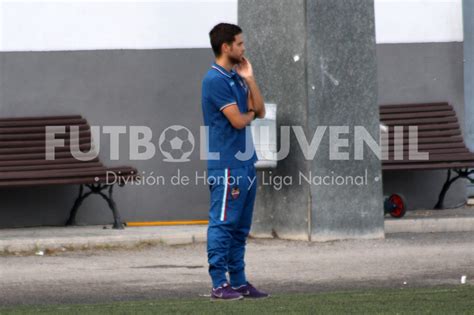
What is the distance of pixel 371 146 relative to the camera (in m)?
12.8

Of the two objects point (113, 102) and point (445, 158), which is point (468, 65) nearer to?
point (445, 158)

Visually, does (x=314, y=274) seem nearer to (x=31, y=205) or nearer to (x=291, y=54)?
(x=291, y=54)

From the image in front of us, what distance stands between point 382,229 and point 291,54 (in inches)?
78.0

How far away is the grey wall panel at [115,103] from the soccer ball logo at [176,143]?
58 mm

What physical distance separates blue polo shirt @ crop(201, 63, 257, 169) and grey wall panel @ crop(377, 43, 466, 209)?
21.0 feet

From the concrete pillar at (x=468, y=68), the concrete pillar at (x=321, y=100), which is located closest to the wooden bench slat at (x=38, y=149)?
the concrete pillar at (x=321, y=100)

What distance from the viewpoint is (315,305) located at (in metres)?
8.34

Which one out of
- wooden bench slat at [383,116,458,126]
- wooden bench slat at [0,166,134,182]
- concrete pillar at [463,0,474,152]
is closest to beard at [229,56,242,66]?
wooden bench slat at [0,166,134,182]

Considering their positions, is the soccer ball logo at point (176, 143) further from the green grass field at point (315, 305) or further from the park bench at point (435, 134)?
the green grass field at point (315, 305)

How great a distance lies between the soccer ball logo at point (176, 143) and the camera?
14125 mm

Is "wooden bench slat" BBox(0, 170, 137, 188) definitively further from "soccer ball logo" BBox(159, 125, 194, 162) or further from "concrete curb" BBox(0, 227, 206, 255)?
"soccer ball logo" BBox(159, 125, 194, 162)

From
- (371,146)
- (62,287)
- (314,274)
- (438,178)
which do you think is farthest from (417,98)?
(62,287)

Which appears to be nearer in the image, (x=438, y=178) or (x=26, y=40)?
(x=26, y=40)

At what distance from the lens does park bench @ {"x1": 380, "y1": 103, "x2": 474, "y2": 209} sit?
574 inches
